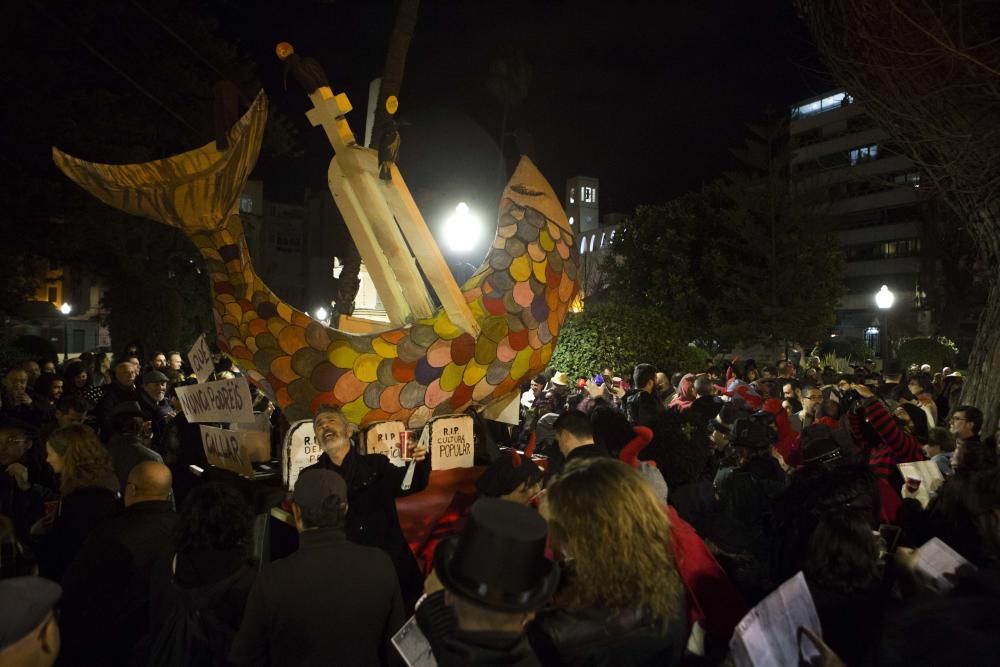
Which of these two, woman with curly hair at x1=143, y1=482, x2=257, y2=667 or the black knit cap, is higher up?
the black knit cap

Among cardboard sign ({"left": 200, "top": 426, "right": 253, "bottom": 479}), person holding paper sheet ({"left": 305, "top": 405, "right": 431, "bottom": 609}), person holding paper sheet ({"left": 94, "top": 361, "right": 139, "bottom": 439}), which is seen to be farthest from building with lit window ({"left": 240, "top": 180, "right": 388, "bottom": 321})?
person holding paper sheet ({"left": 305, "top": 405, "right": 431, "bottom": 609})

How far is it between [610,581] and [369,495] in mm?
2176

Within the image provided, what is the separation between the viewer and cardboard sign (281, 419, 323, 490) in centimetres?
465

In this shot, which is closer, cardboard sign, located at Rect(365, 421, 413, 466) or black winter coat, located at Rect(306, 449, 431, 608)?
black winter coat, located at Rect(306, 449, 431, 608)

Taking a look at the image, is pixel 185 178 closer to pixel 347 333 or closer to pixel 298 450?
pixel 347 333

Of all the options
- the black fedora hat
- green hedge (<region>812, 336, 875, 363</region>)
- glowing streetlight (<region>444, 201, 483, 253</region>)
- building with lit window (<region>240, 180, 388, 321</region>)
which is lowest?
green hedge (<region>812, 336, 875, 363</region>)

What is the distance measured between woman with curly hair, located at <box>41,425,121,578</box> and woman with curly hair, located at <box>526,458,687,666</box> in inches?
97.3

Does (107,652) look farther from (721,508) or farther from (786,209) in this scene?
(786,209)

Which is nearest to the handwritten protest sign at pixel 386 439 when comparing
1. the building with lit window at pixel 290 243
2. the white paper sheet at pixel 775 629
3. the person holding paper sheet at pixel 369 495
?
the person holding paper sheet at pixel 369 495

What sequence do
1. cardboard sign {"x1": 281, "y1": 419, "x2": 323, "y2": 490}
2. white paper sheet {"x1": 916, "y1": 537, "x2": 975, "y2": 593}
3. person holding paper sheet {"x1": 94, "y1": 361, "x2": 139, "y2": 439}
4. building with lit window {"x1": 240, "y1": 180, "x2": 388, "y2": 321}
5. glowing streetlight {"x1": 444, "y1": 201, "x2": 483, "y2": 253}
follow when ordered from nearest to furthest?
white paper sheet {"x1": 916, "y1": 537, "x2": 975, "y2": 593} → cardboard sign {"x1": 281, "y1": 419, "x2": 323, "y2": 490} → person holding paper sheet {"x1": 94, "y1": 361, "x2": 139, "y2": 439} → glowing streetlight {"x1": 444, "y1": 201, "x2": 483, "y2": 253} → building with lit window {"x1": 240, "y1": 180, "x2": 388, "y2": 321}

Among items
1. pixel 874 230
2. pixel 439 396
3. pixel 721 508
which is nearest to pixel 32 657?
pixel 721 508

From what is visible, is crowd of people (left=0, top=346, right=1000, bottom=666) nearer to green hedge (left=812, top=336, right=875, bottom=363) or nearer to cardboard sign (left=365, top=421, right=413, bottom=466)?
cardboard sign (left=365, top=421, right=413, bottom=466)

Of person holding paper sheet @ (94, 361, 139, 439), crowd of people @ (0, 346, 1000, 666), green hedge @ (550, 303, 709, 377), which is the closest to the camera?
crowd of people @ (0, 346, 1000, 666)

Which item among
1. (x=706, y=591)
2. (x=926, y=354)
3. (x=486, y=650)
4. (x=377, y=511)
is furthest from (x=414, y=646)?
(x=926, y=354)
